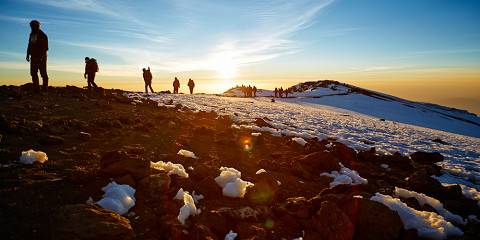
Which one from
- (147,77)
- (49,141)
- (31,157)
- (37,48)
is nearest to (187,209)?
(31,157)

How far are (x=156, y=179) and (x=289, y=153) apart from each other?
203 inches

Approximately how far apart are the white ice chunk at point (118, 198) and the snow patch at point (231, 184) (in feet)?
5.22

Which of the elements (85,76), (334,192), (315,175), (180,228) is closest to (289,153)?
(315,175)

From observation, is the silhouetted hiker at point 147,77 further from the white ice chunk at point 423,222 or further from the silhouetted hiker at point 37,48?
the white ice chunk at point 423,222

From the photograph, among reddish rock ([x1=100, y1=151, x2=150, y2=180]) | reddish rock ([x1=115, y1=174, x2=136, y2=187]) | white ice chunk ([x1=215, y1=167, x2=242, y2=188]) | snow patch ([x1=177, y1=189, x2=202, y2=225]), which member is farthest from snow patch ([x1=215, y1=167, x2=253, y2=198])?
reddish rock ([x1=115, y1=174, x2=136, y2=187])

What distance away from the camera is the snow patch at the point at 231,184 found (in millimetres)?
5578

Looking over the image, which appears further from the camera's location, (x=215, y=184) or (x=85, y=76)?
(x=85, y=76)

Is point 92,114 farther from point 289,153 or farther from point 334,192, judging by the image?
point 334,192

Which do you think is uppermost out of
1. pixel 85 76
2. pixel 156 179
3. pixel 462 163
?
pixel 85 76

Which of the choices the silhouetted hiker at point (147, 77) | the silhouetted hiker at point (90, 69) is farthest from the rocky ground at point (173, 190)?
the silhouetted hiker at point (147, 77)

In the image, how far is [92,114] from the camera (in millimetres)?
11547

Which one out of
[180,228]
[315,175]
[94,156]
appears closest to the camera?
[180,228]

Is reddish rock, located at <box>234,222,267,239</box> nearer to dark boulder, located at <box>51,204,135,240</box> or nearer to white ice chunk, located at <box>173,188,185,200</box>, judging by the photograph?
white ice chunk, located at <box>173,188,185,200</box>

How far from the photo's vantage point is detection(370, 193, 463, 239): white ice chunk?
4.96 meters
